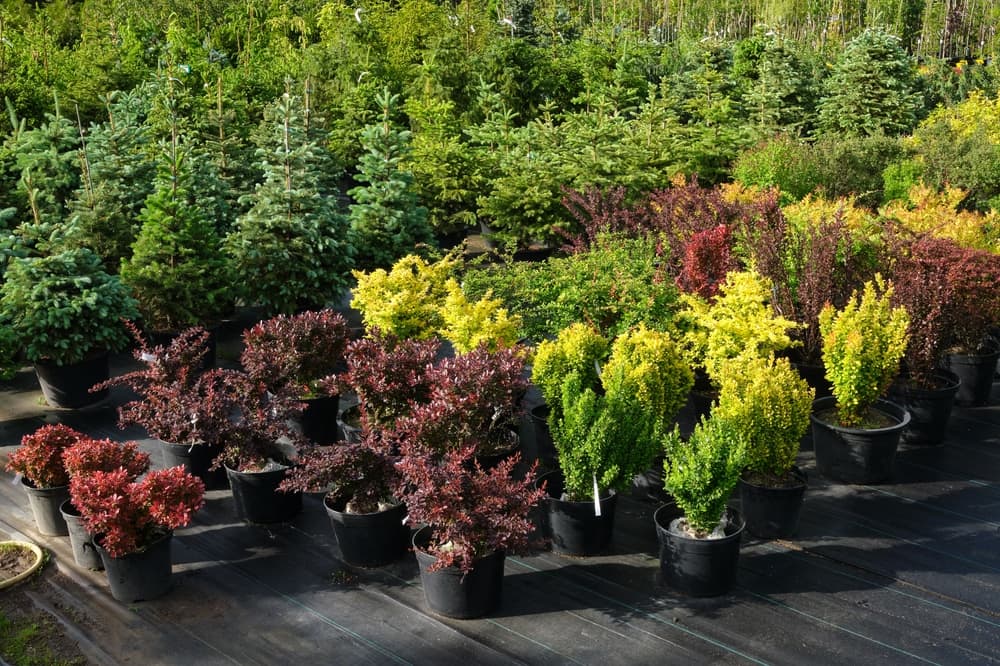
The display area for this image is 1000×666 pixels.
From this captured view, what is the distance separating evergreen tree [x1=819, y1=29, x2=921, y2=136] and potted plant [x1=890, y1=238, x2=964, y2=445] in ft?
28.2

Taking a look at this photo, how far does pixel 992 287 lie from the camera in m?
7.50

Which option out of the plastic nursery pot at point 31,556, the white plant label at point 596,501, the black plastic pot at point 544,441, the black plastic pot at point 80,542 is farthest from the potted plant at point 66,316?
the white plant label at point 596,501

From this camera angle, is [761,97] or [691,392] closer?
[691,392]

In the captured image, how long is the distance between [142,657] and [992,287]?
6.60 metres

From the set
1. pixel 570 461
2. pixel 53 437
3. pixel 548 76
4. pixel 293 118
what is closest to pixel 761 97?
pixel 548 76

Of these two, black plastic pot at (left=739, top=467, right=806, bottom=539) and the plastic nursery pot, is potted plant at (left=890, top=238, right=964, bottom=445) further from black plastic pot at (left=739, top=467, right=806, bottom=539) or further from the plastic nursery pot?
the plastic nursery pot

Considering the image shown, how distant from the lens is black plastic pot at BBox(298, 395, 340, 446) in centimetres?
711

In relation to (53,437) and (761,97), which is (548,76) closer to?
(761,97)

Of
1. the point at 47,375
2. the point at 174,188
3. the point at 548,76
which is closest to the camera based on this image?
the point at 47,375

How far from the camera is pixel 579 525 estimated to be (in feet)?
18.2

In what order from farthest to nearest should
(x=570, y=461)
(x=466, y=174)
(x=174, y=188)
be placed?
(x=466, y=174) → (x=174, y=188) → (x=570, y=461)

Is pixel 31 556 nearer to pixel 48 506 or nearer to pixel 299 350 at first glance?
pixel 48 506

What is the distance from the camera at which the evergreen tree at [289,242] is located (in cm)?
934

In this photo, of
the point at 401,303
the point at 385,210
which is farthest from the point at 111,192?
the point at 401,303
